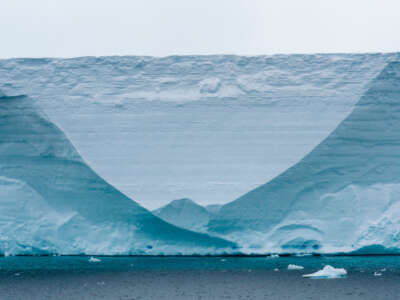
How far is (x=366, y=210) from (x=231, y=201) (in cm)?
155

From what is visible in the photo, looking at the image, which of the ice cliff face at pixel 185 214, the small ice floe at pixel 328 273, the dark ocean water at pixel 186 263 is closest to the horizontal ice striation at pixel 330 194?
the ice cliff face at pixel 185 214

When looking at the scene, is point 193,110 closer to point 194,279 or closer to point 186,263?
point 186,263

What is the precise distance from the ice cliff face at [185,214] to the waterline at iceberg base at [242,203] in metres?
0.01

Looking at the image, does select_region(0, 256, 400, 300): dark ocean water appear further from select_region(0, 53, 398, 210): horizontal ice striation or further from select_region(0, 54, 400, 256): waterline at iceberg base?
select_region(0, 53, 398, 210): horizontal ice striation

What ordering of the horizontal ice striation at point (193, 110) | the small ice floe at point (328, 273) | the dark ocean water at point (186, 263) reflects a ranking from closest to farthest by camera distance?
the small ice floe at point (328, 273) → the dark ocean water at point (186, 263) → the horizontal ice striation at point (193, 110)

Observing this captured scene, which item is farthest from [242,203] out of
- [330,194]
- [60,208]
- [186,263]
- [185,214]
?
[60,208]

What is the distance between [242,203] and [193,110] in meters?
1.24

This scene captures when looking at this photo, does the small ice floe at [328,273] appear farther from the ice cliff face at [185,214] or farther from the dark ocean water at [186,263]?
the ice cliff face at [185,214]

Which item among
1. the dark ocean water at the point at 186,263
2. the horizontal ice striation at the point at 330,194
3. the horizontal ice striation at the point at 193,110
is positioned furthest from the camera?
the horizontal ice striation at the point at 193,110

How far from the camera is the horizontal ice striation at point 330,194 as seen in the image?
6660mm

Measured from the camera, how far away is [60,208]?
6.82 m

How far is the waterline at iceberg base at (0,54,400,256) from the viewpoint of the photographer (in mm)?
6664

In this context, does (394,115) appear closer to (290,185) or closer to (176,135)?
(290,185)

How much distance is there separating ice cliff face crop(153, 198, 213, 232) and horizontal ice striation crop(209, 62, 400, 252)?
4.9 inches
